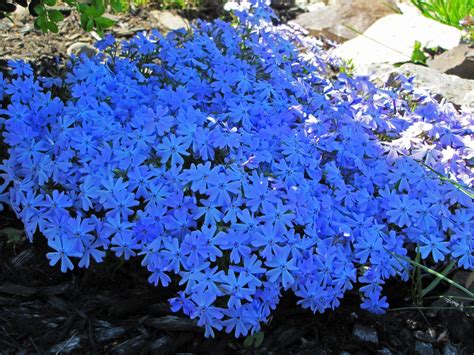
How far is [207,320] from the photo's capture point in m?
1.94

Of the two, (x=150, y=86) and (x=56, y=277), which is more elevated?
(x=150, y=86)

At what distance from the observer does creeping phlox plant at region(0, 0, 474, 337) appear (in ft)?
6.63

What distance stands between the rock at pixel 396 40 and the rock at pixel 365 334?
8.62 feet

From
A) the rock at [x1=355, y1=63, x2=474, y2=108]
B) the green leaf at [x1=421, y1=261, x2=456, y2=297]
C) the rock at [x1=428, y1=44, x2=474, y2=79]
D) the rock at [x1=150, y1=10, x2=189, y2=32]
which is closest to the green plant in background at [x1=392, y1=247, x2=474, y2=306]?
the green leaf at [x1=421, y1=261, x2=456, y2=297]

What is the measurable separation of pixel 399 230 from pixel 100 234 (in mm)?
1070

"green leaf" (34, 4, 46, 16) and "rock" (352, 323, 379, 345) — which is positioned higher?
"green leaf" (34, 4, 46, 16)

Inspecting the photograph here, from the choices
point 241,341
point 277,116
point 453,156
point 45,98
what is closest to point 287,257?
point 241,341

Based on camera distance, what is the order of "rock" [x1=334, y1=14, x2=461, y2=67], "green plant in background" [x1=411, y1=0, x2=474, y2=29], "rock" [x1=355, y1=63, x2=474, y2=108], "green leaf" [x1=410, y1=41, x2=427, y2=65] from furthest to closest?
"green plant in background" [x1=411, y1=0, x2=474, y2=29] → "rock" [x1=334, y1=14, x2=461, y2=67] → "green leaf" [x1=410, y1=41, x2=427, y2=65] → "rock" [x1=355, y1=63, x2=474, y2=108]

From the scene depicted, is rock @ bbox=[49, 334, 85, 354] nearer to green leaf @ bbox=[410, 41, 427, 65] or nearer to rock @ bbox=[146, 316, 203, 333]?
rock @ bbox=[146, 316, 203, 333]

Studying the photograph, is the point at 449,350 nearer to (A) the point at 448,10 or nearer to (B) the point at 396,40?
(B) the point at 396,40

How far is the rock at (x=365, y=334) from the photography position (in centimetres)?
218

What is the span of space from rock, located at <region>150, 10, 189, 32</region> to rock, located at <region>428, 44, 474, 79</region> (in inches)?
71.5

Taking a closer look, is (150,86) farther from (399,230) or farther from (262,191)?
(399,230)

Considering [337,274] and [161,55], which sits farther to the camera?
[161,55]
